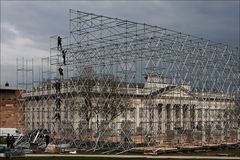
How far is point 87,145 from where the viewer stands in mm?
37812

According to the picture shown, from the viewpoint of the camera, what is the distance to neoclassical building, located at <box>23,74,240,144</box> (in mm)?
38312

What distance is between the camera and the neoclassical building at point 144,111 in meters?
38.3

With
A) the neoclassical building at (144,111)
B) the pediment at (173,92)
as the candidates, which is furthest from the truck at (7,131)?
the pediment at (173,92)

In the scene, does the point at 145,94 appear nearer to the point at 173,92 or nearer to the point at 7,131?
the point at 173,92

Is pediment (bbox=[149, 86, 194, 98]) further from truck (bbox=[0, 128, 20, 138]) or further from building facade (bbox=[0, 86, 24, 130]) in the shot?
building facade (bbox=[0, 86, 24, 130])

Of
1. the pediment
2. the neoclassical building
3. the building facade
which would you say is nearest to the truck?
the building facade

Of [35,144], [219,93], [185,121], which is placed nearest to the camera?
[35,144]

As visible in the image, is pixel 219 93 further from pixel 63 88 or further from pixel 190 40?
pixel 63 88

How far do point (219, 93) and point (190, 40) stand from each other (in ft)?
19.6

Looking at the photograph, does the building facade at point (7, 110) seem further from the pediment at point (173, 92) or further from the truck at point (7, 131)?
the pediment at point (173, 92)

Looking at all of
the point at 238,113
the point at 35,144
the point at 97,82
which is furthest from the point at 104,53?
the point at 238,113

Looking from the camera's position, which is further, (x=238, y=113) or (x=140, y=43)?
(x=238, y=113)

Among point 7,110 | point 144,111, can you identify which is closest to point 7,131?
point 7,110

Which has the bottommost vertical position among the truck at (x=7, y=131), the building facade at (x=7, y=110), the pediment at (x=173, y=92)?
the truck at (x=7, y=131)
